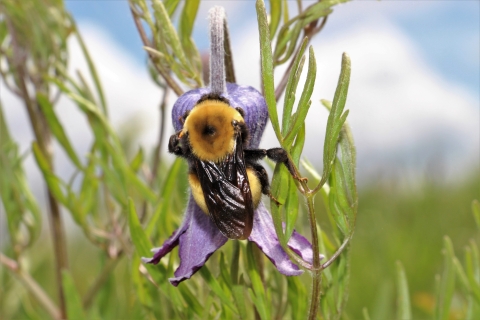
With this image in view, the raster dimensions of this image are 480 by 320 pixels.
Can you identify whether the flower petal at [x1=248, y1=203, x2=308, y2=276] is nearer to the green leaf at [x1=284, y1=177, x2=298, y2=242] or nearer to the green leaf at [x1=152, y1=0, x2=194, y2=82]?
the green leaf at [x1=284, y1=177, x2=298, y2=242]

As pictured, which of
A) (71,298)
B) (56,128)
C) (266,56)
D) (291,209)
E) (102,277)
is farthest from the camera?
(102,277)

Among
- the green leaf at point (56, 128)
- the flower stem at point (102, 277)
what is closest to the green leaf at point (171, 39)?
the green leaf at point (56, 128)

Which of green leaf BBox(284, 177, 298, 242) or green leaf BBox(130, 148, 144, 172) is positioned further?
green leaf BBox(130, 148, 144, 172)

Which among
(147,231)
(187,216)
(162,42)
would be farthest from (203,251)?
(162,42)

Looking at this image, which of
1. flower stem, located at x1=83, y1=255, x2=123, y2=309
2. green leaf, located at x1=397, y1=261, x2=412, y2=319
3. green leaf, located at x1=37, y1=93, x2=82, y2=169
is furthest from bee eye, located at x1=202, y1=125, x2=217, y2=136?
flower stem, located at x1=83, y1=255, x2=123, y2=309

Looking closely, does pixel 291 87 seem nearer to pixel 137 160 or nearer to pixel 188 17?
pixel 188 17

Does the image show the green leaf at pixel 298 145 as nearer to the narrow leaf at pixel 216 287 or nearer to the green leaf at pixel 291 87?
the green leaf at pixel 291 87

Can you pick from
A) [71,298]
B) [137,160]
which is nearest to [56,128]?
[137,160]
